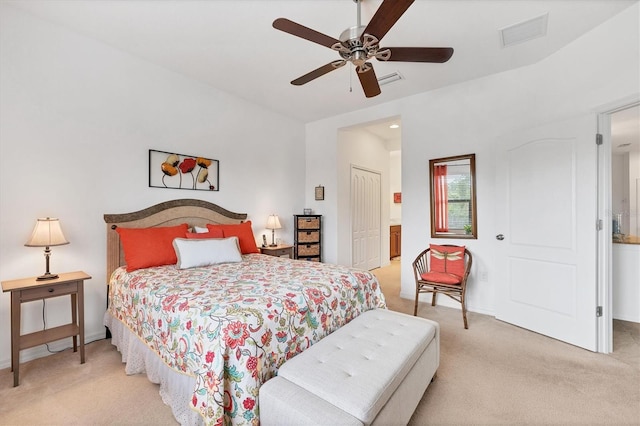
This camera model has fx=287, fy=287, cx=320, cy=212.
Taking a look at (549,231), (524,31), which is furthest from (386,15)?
(549,231)

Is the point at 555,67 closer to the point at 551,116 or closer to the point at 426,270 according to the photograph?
the point at 551,116

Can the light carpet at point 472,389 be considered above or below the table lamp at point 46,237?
below

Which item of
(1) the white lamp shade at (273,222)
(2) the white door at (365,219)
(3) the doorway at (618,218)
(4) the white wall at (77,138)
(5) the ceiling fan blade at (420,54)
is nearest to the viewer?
(5) the ceiling fan blade at (420,54)

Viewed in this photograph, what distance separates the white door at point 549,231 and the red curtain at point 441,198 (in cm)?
61

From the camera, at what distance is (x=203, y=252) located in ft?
9.02

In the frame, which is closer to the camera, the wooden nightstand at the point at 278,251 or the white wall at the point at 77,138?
the white wall at the point at 77,138

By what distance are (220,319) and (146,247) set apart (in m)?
1.65

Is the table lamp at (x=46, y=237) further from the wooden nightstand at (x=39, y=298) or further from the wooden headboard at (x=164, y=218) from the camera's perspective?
the wooden headboard at (x=164, y=218)

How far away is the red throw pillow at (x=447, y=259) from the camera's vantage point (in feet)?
11.2

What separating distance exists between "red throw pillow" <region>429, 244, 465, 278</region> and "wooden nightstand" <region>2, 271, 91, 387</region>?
360cm

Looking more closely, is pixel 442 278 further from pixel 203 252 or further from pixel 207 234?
pixel 207 234

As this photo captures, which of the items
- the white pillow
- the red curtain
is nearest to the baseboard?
the white pillow

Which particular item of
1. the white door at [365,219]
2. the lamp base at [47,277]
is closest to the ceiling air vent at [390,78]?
the white door at [365,219]

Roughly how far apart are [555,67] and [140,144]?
14.4 ft
